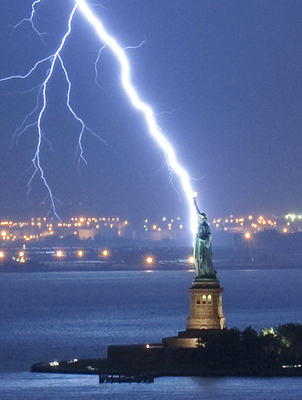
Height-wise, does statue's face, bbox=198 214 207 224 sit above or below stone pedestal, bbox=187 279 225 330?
above

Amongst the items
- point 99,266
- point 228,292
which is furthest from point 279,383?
point 99,266

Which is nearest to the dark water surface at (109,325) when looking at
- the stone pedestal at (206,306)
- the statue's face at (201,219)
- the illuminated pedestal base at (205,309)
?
the illuminated pedestal base at (205,309)

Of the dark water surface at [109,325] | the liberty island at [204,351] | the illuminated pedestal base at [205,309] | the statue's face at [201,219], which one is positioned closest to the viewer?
the dark water surface at [109,325]

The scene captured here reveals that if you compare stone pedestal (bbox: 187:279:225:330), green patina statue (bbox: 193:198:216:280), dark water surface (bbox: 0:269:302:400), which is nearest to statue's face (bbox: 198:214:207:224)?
green patina statue (bbox: 193:198:216:280)

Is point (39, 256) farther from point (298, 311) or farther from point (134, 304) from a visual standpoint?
point (298, 311)

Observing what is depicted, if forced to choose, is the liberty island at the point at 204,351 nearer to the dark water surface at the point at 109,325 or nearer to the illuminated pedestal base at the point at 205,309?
the illuminated pedestal base at the point at 205,309

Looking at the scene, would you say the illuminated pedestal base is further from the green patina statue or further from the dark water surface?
the dark water surface
